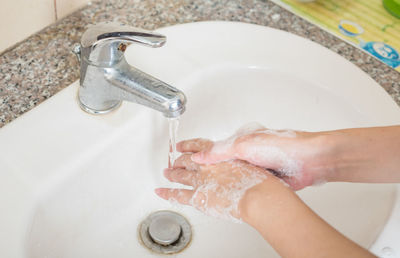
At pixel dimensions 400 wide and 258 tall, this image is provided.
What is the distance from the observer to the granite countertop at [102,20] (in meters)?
0.68

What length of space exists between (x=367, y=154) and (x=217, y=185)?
8.4 inches

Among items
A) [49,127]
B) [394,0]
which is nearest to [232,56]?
[49,127]

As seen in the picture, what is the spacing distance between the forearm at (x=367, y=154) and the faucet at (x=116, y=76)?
240 mm

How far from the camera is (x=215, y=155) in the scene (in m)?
0.66

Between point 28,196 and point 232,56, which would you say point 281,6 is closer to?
point 232,56

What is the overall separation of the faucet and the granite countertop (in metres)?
0.09

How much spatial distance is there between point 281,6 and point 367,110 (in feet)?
1.02

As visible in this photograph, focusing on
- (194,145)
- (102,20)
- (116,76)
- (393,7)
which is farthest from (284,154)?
(393,7)

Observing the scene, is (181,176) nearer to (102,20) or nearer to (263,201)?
(263,201)

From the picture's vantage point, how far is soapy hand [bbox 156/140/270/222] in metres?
0.61

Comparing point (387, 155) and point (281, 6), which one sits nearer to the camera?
point (387, 155)

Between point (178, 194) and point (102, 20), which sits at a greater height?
point (102, 20)

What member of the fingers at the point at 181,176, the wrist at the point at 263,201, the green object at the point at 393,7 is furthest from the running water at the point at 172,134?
the green object at the point at 393,7

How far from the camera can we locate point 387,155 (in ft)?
2.02
